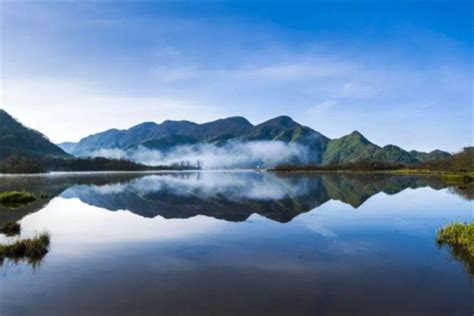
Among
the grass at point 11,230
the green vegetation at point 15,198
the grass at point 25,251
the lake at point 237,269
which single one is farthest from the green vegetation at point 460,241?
the green vegetation at point 15,198

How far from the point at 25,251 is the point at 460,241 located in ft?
95.6

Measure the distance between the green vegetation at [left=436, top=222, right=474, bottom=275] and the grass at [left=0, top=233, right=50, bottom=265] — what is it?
987 inches

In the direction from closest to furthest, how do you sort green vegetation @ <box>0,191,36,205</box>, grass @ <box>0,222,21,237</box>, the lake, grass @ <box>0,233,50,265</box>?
the lake, grass @ <box>0,233,50,265</box>, grass @ <box>0,222,21,237</box>, green vegetation @ <box>0,191,36,205</box>

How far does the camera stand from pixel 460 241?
26.8 metres

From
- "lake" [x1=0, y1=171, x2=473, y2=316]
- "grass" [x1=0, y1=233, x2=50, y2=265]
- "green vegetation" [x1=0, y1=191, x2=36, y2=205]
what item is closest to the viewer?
"lake" [x1=0, y1=171, x2=473, y2=316]

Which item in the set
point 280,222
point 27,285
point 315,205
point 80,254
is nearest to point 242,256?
point 80,254

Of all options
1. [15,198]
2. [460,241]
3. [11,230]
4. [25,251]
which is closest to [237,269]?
[25,251]

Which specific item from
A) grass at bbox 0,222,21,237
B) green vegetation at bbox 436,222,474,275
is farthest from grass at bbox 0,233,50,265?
green vegetation at bbox 436,222,474,275

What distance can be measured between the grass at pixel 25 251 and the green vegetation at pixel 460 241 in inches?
987

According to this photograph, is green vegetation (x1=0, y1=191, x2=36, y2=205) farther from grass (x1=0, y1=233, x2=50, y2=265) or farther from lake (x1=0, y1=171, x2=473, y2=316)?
grass (x1=0, y1=233, x2=50, y2=265)

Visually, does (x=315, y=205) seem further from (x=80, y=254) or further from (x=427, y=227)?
(x=80, y=254)

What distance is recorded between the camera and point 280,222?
38250mm

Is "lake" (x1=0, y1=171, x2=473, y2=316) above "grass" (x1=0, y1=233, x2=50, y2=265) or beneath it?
beneath

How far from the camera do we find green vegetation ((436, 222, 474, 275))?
2325cm
